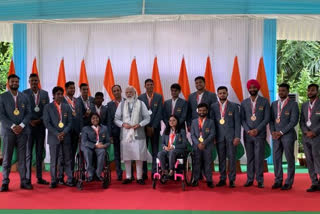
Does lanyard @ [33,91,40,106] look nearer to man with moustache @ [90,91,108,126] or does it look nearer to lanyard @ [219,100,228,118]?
man with moustache @ [90,91,108,126]

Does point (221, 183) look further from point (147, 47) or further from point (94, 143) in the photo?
point (147, 47)

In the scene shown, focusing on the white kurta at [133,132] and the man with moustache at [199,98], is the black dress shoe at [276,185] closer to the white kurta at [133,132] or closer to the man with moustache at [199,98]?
the man with moustache at [199,98]

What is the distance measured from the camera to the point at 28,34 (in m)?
8.27

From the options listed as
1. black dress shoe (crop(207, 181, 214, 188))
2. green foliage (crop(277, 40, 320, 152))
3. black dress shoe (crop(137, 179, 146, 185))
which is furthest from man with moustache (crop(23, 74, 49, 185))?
green foliage (crop(277, 40, 320, 152))

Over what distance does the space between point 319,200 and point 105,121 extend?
3.49 metres

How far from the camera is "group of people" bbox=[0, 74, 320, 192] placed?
5512mm

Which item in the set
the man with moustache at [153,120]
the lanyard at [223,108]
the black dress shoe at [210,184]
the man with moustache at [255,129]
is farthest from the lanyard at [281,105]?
the man with moustache at [153,120]

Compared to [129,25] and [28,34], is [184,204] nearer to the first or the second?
[129,25]

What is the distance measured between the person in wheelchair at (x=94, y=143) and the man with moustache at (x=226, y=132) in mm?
1726

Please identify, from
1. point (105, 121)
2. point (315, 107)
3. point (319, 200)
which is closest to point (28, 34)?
point (105, 121)

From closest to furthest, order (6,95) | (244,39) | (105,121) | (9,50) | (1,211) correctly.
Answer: (1,211) < (6,95) < (105,121) < (244,39) < (9,50)

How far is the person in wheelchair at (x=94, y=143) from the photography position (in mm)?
5570

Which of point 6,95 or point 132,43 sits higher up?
point 132,43

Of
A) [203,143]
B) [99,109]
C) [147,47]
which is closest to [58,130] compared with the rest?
[99,109]
